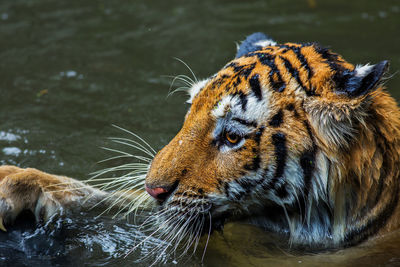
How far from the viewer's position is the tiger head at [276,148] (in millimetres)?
2480

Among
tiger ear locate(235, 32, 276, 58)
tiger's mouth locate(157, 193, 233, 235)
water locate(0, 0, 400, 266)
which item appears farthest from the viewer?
tiger ear locate(235, 32, 276, 58)

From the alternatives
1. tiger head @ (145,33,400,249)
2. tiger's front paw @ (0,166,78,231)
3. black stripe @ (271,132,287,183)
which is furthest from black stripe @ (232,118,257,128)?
tiger's front paw @ (0,166,78,231)

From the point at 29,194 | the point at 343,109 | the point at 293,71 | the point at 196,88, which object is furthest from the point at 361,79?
the point at 29,194

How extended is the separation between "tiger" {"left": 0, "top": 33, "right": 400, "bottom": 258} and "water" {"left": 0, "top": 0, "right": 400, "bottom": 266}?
0.20m

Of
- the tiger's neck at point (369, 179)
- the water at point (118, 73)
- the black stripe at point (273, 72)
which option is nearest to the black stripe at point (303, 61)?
the black stripe at point (273, 72)

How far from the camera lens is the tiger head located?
2.48 m

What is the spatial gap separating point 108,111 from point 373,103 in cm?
271

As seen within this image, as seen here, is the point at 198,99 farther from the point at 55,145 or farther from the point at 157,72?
the point at 157,72

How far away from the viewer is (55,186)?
2830 millimetres

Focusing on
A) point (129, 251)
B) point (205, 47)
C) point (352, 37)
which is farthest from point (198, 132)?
point (352, 37)

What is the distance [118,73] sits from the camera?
5367 millimetres

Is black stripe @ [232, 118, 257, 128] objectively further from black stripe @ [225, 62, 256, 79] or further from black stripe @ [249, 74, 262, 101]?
black stripe @ [225, 62, 256, 79]

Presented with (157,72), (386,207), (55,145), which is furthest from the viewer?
(157,72)

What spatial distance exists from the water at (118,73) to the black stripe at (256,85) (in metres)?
0.85
